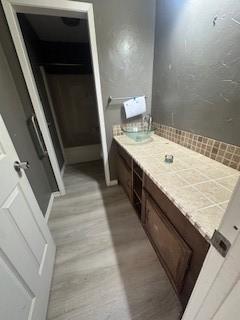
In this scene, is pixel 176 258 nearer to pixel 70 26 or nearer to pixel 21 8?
pixel 21 8

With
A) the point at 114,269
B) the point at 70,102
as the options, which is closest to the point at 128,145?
the point at 114,269

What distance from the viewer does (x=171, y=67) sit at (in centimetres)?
142

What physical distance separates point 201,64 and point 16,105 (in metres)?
1.60

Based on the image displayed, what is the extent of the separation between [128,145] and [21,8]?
1523 mm

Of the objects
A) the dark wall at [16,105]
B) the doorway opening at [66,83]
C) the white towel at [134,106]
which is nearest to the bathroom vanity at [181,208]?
the white towel at [134,106]

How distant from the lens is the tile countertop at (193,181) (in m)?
0.65

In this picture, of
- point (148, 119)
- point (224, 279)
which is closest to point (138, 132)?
point (148, 119)

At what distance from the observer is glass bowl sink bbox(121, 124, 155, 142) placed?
5.50 ft

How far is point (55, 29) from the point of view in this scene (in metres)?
2.12

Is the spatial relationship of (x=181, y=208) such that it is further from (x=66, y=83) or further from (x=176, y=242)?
(x=66, y=83)

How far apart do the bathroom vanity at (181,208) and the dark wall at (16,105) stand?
40.1 inches

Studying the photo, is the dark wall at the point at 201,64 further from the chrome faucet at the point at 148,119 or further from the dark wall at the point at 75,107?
the dark wall at the point at 75,107

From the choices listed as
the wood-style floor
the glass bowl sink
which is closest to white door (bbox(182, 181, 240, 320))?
the wood-style floor

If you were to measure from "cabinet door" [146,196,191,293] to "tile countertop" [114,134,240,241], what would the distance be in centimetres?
24
